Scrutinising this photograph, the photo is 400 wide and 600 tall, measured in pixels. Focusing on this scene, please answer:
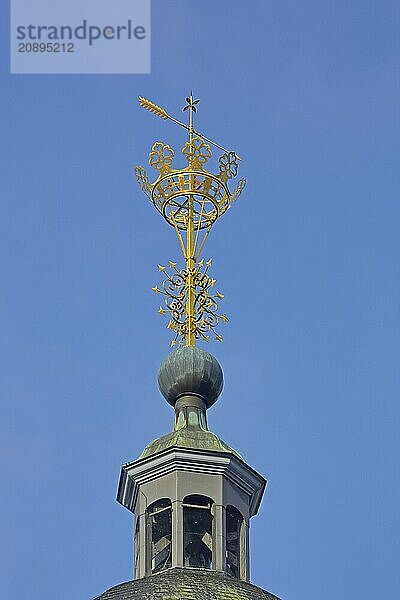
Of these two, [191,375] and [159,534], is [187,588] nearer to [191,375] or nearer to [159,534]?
[159,534]

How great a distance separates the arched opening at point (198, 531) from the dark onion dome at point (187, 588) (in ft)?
3.61

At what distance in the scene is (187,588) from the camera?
5262 centimetres

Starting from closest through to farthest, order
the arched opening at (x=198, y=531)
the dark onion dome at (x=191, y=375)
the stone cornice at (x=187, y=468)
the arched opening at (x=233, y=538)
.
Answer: the arched opening at (x=198, y=531)
the arched opening at (x=233, y=538)
the stone cornice at (x=187, y=468)
the dark onion dome at (x=191, y=375)

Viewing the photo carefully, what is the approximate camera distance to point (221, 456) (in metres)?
55.7

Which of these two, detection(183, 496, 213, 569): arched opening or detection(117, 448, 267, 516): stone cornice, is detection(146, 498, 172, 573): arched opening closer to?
detection(183, 496, 213, 569): arched opening

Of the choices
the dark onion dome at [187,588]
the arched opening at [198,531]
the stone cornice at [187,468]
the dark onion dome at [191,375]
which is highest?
the dark onion dome at [191,375]

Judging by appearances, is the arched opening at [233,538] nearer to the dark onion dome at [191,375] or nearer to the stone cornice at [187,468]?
the stone cornice at [187,468]

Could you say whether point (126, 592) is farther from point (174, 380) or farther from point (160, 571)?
point (174, 380)

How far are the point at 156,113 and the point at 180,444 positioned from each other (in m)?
7.53

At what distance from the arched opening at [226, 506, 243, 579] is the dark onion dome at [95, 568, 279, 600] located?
139cm

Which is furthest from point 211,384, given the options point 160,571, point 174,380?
point 160,571

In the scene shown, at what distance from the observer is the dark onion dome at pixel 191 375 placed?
186 ft

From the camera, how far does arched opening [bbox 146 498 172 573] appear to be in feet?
180

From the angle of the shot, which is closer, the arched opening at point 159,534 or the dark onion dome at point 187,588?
the dark onion dome at point 187,588
